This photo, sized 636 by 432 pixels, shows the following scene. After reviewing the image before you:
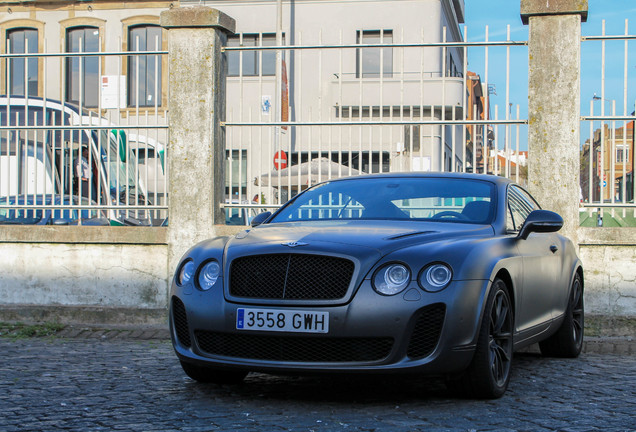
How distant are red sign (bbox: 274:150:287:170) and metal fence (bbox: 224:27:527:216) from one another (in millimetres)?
12

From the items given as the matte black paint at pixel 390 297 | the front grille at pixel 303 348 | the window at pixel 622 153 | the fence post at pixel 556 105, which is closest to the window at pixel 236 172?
the fence post at pixel 556 105

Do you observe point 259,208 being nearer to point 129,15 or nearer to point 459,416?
point 459,416

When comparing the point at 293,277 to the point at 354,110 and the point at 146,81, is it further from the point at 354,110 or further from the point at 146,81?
the point at 146,81

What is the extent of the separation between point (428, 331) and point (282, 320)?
0.79m

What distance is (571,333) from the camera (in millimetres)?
7555

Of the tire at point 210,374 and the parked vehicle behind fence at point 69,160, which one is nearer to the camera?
the tire at point 210,374

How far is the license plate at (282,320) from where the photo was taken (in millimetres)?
5230

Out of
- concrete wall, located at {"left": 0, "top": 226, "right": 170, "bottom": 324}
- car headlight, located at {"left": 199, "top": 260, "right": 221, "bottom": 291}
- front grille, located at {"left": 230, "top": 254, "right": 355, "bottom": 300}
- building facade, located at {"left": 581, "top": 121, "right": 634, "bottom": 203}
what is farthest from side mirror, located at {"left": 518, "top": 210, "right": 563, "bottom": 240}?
concrete wall, located at {"left": 0, "top": 226, "right": 170, "bottom": 324}

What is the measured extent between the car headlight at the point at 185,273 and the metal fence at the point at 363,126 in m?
3.22

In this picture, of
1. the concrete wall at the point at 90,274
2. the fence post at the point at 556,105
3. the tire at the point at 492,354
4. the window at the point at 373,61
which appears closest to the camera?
the tire at the point at 492,354

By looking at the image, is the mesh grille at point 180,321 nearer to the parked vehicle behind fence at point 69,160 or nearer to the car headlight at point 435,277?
the car headlight at point 435,277

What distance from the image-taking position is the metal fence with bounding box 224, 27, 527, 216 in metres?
9.00

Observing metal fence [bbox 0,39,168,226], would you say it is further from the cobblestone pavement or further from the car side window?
the car side window

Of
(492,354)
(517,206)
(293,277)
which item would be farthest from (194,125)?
(492,354)
